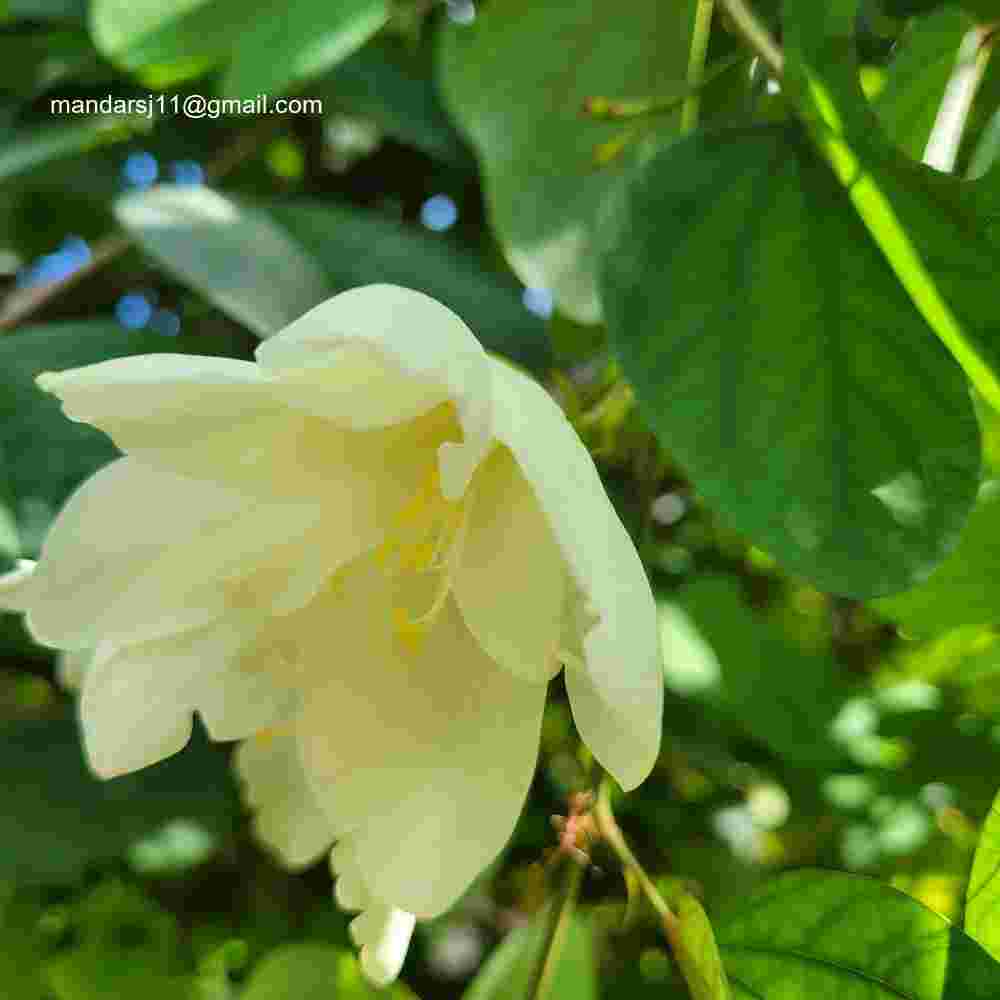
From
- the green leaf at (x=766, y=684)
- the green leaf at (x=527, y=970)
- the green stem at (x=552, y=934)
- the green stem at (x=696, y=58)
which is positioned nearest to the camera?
the green stem at (x=552, y=934)

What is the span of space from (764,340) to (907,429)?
0.06 meters

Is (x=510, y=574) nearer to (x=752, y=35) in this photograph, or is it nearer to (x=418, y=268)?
(x=752, y=35)

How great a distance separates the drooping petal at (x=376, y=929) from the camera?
447 mm

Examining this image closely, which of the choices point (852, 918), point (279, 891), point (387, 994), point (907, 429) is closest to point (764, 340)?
point (907, 429)

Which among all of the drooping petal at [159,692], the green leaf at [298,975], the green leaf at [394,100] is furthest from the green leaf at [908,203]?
the green leaf at [394,100]

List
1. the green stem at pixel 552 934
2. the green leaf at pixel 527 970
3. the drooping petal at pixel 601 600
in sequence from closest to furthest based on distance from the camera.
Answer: the drooping petal at pixel 601 600, the green stem at pixel 552 934, the green leaf at pixel 527 970

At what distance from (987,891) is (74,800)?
22.0 inches

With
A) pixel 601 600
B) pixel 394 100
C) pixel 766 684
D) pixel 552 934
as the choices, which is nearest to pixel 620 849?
pixel 552 934

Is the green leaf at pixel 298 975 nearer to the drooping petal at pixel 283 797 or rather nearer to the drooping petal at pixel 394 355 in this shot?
the drooping petal at pixel 283 797

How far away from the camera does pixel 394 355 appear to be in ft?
1.34

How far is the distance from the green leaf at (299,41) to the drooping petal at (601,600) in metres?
0.38

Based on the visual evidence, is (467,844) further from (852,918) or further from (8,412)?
(8,412)

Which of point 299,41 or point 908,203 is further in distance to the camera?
point 299,41

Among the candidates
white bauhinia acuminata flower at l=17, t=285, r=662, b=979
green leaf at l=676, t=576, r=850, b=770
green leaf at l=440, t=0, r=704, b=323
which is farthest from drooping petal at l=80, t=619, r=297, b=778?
green leaf at l=676, t=576, r=850, b=770
